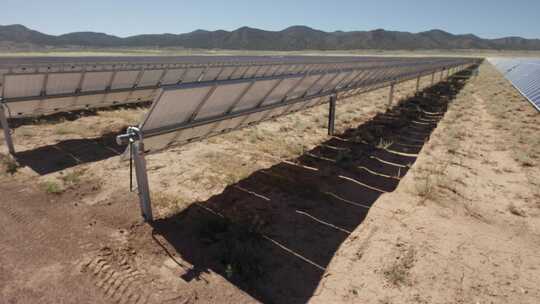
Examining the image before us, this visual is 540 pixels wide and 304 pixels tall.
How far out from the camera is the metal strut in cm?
507

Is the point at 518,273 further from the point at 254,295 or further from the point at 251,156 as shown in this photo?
the point at 251,156

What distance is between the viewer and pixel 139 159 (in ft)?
17.2

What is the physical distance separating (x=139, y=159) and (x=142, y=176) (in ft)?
1.08

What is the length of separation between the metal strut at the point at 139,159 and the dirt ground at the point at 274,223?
340 mm

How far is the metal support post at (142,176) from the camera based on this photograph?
5.16 metres

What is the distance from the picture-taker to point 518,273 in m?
4.57

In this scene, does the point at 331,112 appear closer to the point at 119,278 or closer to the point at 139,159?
the point at 139,159

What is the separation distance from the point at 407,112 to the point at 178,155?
12.7m

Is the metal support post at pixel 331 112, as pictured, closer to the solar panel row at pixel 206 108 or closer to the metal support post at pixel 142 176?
the solar panel row at pixel 206 108

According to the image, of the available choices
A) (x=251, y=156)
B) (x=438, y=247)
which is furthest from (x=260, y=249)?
(x=251, y=156)

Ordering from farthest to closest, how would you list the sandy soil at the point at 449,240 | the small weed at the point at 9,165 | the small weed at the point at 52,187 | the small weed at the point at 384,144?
the small weed at the point at 384,144, the small weed at the point at 9,165, the small weed at the point at 52,187, the sandy soil at the point at 449,240

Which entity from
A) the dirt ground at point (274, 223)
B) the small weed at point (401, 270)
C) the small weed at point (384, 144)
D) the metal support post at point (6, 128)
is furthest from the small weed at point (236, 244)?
the metal support post at point (6, 128)

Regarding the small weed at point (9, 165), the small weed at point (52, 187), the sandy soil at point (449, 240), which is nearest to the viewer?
the sandy soil at point (449, 240)

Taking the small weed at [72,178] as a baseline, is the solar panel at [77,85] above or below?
above
